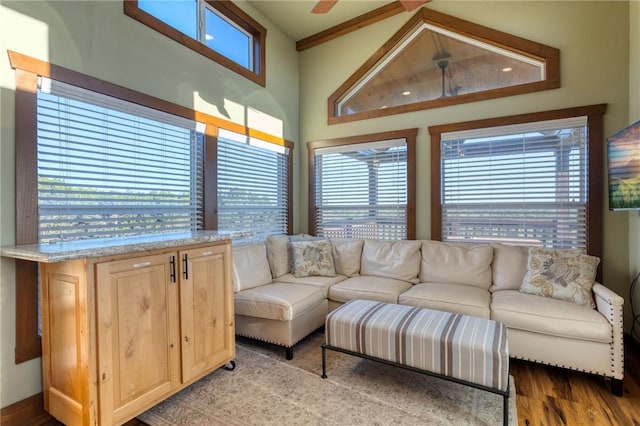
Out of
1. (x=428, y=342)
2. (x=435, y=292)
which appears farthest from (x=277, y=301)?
(x=435, y=292)

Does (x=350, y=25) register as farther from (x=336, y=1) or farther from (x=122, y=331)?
(x=122, y=331)

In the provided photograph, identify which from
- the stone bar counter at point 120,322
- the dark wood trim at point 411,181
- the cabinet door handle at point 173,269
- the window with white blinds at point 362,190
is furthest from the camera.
Answer: the window with white blinds at point 362,190

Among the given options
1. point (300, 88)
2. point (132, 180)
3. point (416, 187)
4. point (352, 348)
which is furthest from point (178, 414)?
point (300, 88)

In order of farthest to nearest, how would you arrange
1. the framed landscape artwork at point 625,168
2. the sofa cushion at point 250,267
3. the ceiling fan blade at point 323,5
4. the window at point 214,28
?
the sofa cushion at point 250,267 → the window at point 214,28 → the framed landscape artwork at point 625,168 → the ceiling fan blade at point 323,5

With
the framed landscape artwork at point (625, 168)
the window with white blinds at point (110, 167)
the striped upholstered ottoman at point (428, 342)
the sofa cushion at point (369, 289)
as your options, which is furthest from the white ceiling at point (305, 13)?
the striped upholstered ottoman at point (428, 342)

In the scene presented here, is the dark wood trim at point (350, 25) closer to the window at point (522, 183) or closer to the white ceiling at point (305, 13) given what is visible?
the white ceiling at point (305, 13)

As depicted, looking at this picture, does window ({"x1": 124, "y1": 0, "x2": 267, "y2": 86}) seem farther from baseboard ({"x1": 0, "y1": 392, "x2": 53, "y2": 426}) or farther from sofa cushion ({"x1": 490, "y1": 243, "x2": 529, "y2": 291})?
sofa cushion ({"x1": 490, "y1": 243, "x2": 529, "y2": 291})

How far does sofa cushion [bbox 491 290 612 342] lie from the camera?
2.18m

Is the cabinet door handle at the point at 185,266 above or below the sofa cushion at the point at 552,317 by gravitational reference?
above

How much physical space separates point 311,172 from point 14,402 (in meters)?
3.57

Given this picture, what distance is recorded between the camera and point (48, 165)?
6.83ft

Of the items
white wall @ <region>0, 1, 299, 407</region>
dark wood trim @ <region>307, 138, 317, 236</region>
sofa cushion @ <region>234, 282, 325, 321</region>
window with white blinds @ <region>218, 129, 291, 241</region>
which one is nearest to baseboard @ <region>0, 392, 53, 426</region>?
white wall @ <region>0, 1, 299, 407</region>

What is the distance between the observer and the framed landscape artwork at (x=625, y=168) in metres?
2.38

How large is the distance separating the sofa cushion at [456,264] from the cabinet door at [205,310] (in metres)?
2.07
